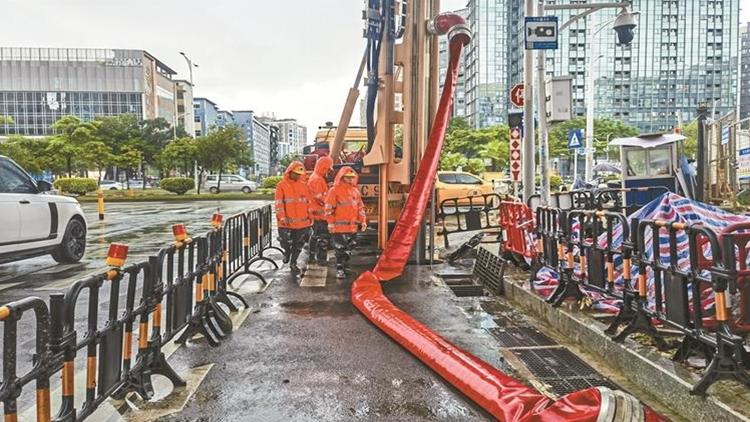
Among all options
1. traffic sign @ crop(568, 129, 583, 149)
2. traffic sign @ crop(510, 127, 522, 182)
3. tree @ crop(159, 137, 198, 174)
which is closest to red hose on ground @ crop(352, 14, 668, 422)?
traffic sign @ crop(510, 127, 522, 182)

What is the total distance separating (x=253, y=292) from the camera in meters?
7.14

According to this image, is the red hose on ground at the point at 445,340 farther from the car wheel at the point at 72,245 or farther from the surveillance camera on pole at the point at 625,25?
the car wheel at the point at 72,245

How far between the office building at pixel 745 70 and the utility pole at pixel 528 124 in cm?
12058

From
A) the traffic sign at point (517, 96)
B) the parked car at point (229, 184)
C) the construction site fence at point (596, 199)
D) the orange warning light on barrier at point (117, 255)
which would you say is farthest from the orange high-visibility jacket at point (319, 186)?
the parked car at point (229, 184)

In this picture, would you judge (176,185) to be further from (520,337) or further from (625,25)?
(520,337)

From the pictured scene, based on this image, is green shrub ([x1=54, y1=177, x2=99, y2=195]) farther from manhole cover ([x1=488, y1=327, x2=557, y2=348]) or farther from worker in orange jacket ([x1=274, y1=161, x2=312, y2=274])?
manhole cover ([x1=488, y1=327, x2=557, y2=348])

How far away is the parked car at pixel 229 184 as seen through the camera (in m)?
40.4

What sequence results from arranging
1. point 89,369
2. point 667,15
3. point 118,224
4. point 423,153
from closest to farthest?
point 89,369 < point 423,153 < point 118,224 < point 667,15

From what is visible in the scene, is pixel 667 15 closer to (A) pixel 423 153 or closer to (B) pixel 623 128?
(B) pixel 623 128

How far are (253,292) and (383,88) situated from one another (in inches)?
158

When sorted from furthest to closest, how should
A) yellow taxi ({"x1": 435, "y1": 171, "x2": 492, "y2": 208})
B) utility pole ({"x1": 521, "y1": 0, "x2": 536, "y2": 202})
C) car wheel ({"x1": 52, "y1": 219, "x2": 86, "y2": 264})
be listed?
yellow taxi ({"x1": 435, "y1": 171, "x2": 492, "y2": 208}) < car wheel ({"x1": 52, "y1": 219, "x2": 86, "y2": 264}) < utility pole ({"x1": 521, "y1": 0, "x2": 536, "y2": 202})

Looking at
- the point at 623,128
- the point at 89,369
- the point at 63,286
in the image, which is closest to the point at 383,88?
the point at 63,286

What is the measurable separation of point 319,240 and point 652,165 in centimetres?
846

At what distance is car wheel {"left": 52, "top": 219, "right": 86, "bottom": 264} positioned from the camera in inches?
370
